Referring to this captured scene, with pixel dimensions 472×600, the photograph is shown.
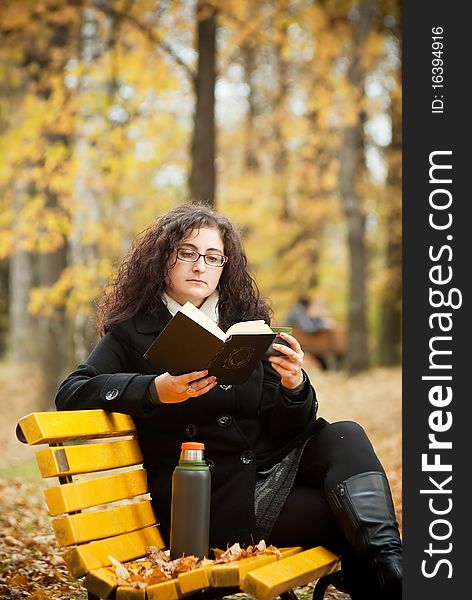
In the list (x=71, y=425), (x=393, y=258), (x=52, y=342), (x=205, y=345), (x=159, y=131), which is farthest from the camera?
(x=393, y=258)

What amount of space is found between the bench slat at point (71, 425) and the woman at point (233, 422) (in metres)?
0.06

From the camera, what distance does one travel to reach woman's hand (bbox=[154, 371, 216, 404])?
328cm

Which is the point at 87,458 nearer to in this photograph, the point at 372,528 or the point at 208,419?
the point at 208,419

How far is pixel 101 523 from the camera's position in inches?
135

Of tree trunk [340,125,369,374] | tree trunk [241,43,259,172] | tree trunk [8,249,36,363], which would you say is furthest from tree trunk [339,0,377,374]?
tree trunk [8,249,36,363]

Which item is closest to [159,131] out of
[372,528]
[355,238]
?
[355,238]

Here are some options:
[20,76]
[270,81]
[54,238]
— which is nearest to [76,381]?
[54,238]

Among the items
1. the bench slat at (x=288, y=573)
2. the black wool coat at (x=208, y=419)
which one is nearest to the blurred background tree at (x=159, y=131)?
the black wool coat at (x=208, y=419)

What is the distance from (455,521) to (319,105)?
10.1 metres

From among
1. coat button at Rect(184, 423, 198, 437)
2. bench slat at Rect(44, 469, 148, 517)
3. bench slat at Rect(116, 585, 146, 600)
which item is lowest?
bench slat at Rect(116, 585, 146, 600)

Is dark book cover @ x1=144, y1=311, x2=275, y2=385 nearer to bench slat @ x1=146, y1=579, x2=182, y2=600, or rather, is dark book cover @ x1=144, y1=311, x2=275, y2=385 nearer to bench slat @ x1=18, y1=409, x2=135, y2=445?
bench slat @ x1=18, y1=409, x2=135, y2=445

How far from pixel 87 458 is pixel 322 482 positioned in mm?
894

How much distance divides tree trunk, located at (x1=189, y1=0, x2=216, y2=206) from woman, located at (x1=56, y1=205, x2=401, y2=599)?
18.7 feet

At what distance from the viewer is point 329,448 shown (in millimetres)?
3639
